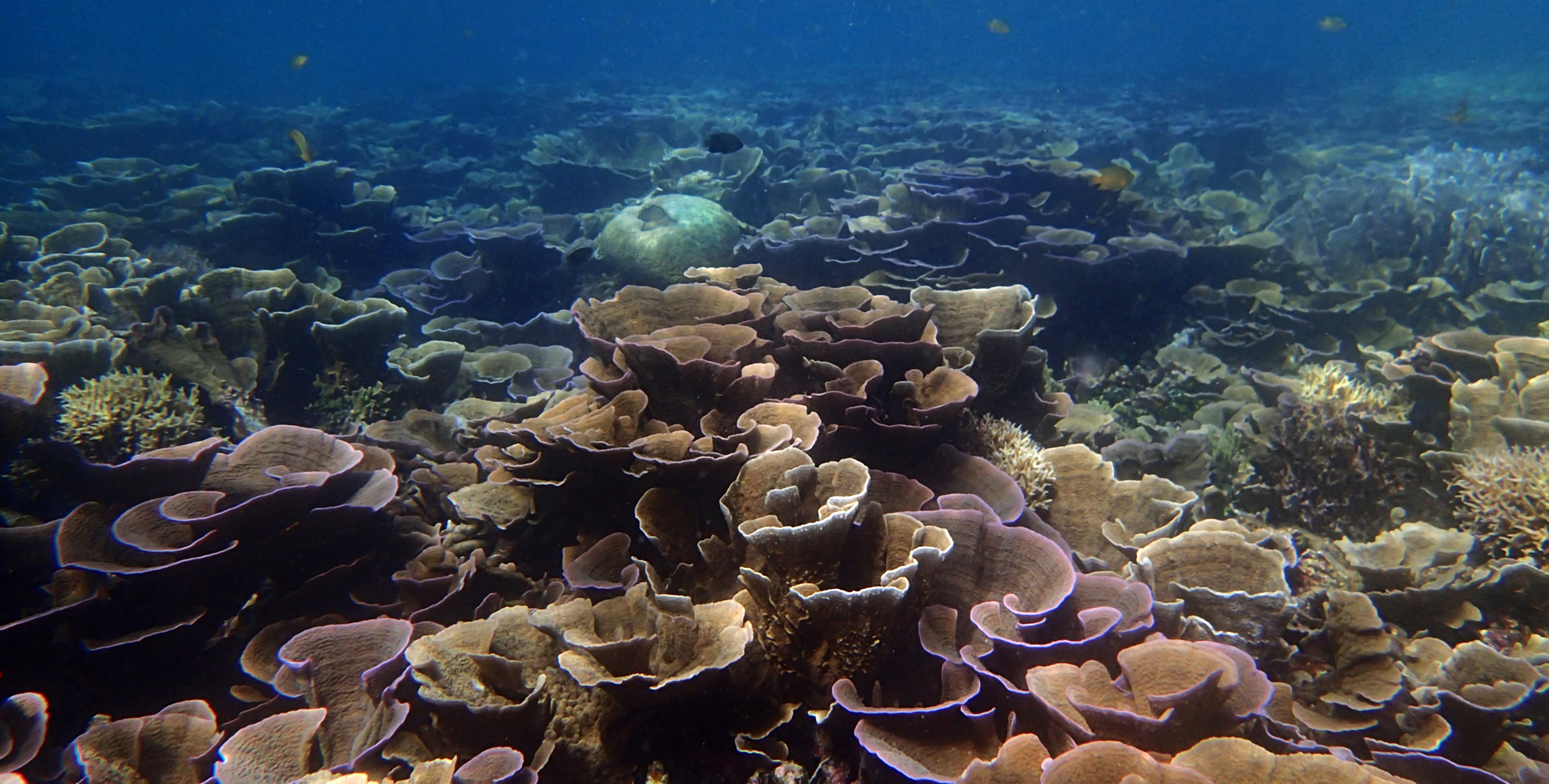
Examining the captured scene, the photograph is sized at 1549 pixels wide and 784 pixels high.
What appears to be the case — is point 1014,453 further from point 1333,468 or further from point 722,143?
point 722,143

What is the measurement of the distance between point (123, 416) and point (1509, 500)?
773cm

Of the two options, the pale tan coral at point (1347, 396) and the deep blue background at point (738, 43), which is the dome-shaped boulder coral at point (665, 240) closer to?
the pale tan coral at point (1347, 396)

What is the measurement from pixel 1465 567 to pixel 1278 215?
1021 cm

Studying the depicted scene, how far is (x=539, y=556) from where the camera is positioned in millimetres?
3105

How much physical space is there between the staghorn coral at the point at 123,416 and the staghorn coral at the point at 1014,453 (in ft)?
15.5

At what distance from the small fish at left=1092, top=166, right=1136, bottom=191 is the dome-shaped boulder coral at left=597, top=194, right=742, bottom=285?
455 cm

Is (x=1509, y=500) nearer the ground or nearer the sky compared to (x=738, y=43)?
nearer the ground

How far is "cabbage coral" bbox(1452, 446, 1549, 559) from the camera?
323cm

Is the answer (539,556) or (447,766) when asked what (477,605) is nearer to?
(539,556)

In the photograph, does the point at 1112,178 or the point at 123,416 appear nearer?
the point at 123,416

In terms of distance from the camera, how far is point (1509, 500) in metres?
3.38

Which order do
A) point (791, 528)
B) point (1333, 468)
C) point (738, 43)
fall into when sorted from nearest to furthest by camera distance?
point (791, 528) → point (1333, 468) → point (738, 43)

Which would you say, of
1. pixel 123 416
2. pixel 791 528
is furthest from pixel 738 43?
pixel 791 528

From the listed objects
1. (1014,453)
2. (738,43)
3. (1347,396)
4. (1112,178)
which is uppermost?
(738,43)
